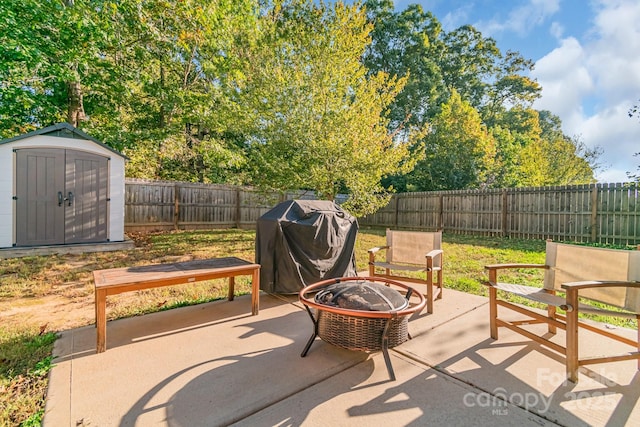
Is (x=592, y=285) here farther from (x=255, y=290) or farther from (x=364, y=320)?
(x=255, y=290)

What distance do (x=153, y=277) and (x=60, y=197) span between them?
5.79 meters

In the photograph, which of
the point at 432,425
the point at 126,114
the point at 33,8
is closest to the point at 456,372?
the point at 432,425

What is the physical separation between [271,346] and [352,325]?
83 cm

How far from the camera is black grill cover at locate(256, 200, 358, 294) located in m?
3.61

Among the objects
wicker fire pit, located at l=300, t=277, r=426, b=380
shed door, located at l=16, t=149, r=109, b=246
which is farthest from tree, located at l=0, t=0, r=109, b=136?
wicker fire pit, located at l=300, t=277, r=426, b=380

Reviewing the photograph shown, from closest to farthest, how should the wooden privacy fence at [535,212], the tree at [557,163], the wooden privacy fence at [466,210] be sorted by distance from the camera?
the wooden privacy fence at [535,212] < the wooden privacy fence at [466,210] < the tree at [557,163]

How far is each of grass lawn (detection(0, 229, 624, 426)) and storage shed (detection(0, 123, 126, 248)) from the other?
732 millimetres

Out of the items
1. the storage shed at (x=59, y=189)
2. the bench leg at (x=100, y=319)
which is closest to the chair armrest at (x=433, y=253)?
the bench leg at (x=100, y=319)

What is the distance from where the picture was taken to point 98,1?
7.18 m

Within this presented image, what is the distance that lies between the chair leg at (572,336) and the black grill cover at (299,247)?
2470mm

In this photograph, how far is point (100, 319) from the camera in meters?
2.34

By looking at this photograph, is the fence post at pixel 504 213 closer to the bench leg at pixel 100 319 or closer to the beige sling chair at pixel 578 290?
the beige sling chair at pixel 578 290

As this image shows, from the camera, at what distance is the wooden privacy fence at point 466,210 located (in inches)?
301

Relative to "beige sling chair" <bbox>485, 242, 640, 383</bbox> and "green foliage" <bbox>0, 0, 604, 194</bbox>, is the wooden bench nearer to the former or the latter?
"beige sling chair" <bbox>485, 242, 640, 383</bbox>
